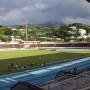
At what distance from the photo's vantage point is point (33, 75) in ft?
79.7

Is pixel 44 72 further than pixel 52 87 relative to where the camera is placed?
Yes

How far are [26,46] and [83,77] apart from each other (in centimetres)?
6469

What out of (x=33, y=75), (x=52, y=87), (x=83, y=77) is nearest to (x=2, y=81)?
(x=33, y=75)

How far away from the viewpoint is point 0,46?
2990 inches

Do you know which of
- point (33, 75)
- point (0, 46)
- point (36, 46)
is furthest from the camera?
point (36, 46)

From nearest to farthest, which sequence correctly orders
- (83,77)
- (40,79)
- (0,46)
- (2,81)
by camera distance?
(83,77) → (2,81) → (40,79) → (0,46)

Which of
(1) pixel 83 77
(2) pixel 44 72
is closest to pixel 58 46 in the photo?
(2) pixel 44 72

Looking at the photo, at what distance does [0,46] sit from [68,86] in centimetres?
6514

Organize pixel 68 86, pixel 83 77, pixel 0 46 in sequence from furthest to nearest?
pixel 0 46 → pixel 83 77 → pixel 68 86

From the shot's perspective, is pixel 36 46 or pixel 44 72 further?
pixel 36 46

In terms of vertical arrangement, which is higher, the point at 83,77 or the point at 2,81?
the point at 83,77

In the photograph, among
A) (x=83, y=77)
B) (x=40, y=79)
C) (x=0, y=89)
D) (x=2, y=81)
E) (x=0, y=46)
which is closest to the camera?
(x=83, y=77)

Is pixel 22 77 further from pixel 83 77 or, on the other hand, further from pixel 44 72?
pixel 83 77

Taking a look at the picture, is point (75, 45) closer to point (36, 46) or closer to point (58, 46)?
point (58, 46)
